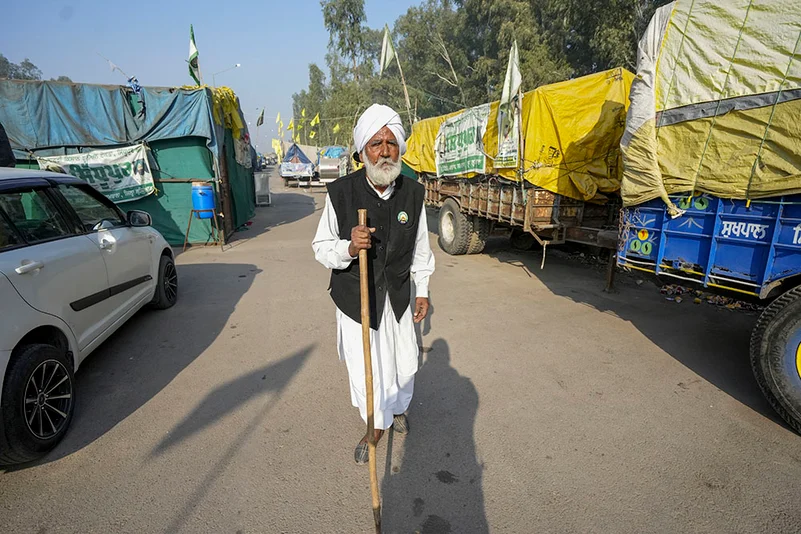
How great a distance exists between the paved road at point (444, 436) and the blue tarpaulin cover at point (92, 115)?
16.5ft

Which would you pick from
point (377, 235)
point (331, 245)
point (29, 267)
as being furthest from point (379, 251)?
point (29, 267)

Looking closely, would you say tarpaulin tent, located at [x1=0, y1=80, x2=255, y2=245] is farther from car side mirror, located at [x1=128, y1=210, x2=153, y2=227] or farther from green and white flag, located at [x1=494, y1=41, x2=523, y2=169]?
green and white flag, located at [x1=494, y1=41, x2=523, y2=169]

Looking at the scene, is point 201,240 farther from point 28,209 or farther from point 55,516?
point 55,516

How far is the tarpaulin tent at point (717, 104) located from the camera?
2621 mm

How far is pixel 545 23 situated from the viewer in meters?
20.8

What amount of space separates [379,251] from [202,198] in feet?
22.7

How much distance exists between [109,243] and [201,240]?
5.50m

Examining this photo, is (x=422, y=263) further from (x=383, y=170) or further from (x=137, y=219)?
(x=137, y=219)

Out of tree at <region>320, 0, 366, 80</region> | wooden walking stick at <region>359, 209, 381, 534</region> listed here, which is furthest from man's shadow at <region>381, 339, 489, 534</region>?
tree at <region>320, 0, 366, 80</region>

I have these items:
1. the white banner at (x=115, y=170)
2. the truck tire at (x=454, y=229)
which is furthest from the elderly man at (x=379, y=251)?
the white banner at (x=115, y=170)

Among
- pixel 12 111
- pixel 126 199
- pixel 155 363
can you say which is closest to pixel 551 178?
pixel 155 363

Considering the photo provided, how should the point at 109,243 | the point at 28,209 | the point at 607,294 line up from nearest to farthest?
the point at 28,209 < the point at 109,243 < the point at 607,294

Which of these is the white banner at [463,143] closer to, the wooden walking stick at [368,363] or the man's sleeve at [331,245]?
the man's sleeve at [331,245]

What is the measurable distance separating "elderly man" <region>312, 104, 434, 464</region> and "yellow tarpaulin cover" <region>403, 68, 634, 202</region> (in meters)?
3.78
